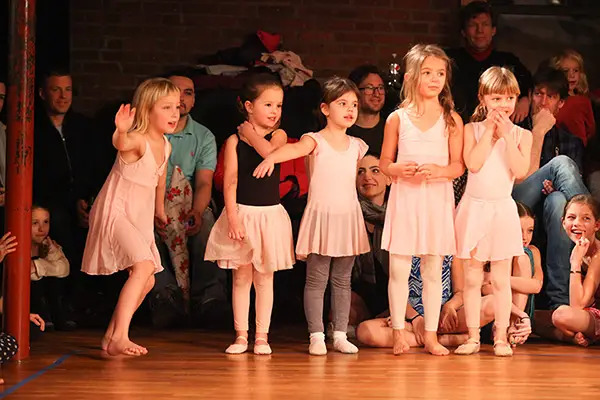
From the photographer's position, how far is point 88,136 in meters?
6.34

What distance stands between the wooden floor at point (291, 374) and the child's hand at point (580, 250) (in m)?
0.44

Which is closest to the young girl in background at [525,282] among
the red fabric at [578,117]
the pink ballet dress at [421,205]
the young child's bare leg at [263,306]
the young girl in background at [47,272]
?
the pink ballet dress at [421,205]

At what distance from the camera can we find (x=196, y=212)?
5941mm

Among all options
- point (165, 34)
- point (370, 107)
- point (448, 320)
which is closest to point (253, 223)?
point (448, 320)

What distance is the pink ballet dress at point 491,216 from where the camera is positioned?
16.6 feet

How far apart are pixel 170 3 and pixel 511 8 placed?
96.1 inches

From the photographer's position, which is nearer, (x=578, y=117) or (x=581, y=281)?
(x=581, y=281)

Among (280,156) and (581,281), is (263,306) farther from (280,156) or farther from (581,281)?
(581,281)

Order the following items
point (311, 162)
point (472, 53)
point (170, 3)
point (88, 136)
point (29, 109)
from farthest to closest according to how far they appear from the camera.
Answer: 1. point (170, 3)
2. point (472, 53)
3. point (88, 136)
4. point (311, 162)
5. point (29, 109)

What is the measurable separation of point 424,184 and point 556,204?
106 cm

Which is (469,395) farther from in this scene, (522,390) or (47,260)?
(47,260)

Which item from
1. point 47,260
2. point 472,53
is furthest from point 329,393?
point 472,53

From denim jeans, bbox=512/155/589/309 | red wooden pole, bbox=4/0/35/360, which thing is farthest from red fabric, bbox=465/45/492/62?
red wooden pole, bbox=4/0/35/360

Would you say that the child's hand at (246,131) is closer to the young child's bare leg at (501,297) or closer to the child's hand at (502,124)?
the child's hand at (502,124)
